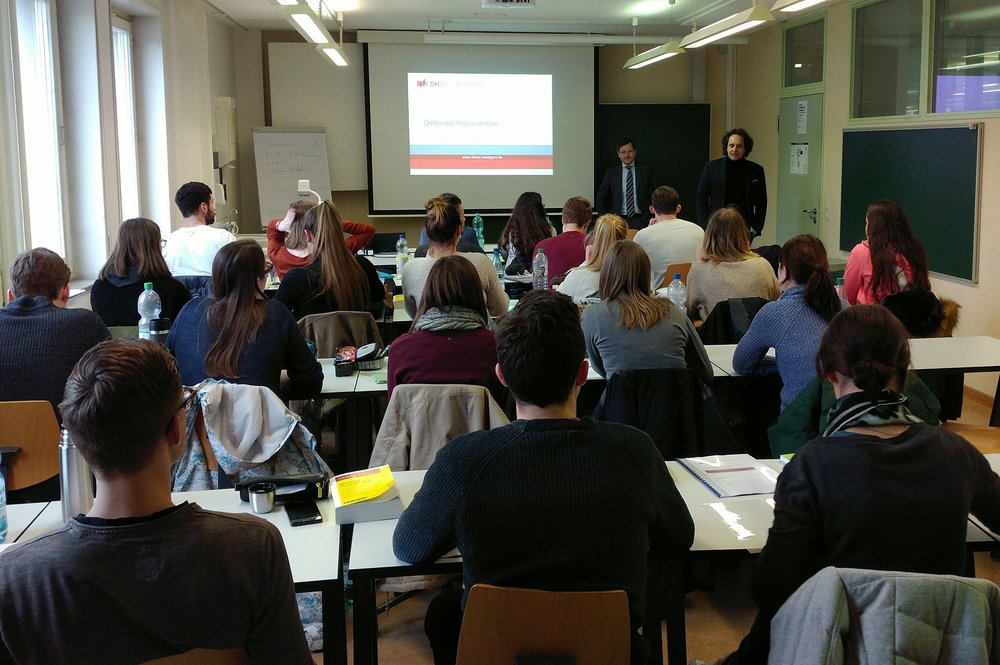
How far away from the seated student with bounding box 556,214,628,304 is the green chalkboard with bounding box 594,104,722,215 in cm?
575

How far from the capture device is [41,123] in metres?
5.70

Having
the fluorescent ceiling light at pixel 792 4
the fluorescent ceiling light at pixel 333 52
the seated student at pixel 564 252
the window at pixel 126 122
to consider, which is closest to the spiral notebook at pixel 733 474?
the seated student at pixel 564 252

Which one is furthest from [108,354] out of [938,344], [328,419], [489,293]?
[938,344]

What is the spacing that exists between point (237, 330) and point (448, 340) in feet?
2.38

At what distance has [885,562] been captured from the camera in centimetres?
185

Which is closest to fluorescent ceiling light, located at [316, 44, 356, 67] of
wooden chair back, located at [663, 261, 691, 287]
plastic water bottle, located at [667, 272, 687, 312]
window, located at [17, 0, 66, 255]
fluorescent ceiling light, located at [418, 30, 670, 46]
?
fluorescent ceiling light, located at [418, 30, 670, 46]

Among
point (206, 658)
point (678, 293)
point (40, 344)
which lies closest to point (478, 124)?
point (678, 293)

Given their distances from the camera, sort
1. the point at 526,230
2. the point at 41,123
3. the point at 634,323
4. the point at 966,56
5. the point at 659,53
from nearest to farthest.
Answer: the point at 634,323, the point at 41,123, the point at 966,56, the point at 526,230, the point at 659,53

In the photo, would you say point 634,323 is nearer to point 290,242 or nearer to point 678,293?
point 678,293

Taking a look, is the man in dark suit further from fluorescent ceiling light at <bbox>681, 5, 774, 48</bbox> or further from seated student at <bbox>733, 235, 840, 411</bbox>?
seated student at <bbox>733, 235, 840, 411</bbox>

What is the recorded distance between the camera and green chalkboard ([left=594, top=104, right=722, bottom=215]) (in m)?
10.3

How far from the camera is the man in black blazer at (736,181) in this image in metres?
7.88

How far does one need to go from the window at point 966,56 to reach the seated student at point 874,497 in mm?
4507

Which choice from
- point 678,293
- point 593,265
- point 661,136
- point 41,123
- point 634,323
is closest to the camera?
point 634,323
